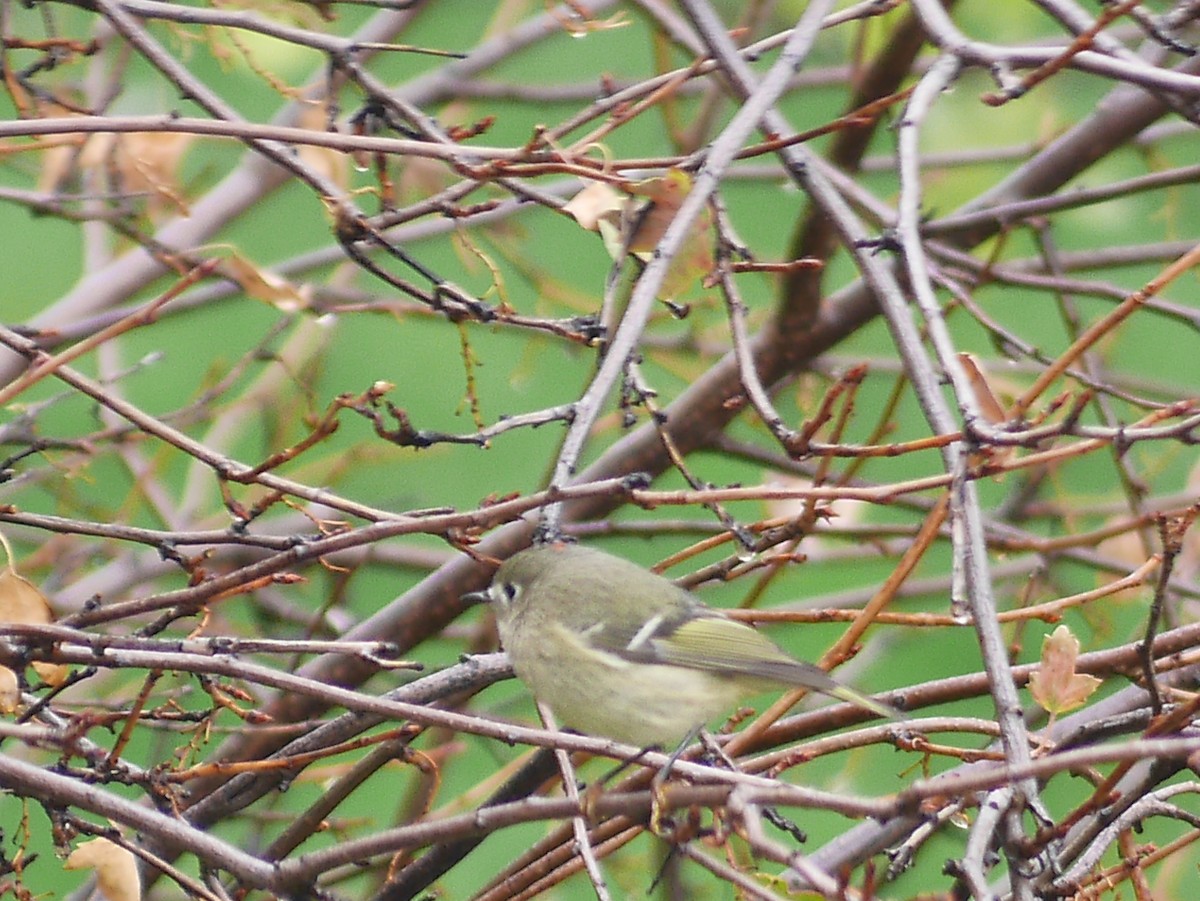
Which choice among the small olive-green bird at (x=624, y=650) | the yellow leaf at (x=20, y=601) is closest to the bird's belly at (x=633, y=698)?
the small olive-green bird at (x=624, y=650)

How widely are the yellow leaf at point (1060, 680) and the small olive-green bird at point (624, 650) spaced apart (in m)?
0.27

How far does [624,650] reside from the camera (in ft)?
5.96

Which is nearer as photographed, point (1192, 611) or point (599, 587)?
point (599, 587)

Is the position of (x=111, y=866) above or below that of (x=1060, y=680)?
below

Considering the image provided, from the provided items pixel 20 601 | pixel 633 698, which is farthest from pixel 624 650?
pixel 20 601

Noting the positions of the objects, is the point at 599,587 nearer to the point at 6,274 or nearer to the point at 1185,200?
the point at 6,274

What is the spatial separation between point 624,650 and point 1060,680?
0.56 m

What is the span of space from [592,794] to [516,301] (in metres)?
3.83

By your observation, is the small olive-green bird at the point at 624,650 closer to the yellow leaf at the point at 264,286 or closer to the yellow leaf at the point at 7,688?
the yellow leaf at the point at 264,286

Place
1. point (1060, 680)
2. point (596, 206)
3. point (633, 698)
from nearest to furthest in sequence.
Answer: point (1060, 680)
point (596, 206)
point (633, 698)

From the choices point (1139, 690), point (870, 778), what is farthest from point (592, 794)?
Answer: point (870, 778)

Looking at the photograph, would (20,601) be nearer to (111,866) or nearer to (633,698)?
(111,866)

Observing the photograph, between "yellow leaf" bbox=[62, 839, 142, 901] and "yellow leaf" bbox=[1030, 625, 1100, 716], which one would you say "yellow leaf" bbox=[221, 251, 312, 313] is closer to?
"yellow leaf" bbox=[62, 839, 142, 901]

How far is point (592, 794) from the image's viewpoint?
4.69ft
